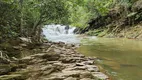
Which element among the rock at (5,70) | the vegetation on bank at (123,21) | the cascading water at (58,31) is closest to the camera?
the rock at (5,70)

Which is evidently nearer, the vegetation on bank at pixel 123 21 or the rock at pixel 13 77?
the rock at pixel 13 77

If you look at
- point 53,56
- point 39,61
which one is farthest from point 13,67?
point 53,56

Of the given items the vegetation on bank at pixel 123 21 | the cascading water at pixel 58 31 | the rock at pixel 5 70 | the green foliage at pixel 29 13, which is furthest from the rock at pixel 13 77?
the cascading water at pixel 58 31

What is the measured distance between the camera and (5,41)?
1259cm

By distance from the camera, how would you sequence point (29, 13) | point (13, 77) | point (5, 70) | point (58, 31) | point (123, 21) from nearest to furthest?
1. point (13, 77)
2. point (5, 70)
3. point (29, 13)
4. point (123, 21)
5. point (58, 31)

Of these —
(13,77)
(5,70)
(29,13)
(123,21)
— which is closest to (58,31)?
(123,21)

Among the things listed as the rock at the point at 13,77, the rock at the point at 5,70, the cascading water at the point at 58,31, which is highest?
the cascading water at the point at 58,31

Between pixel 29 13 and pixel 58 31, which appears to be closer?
pixel 29 13

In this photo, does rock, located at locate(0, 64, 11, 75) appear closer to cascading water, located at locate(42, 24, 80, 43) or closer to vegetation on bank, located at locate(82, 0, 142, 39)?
vegetation on bank, located at locate(82, 0, 142, 39)

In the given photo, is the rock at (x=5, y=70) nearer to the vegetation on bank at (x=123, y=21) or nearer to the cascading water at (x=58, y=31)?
the vegetation on bank at (x=123, y=21)

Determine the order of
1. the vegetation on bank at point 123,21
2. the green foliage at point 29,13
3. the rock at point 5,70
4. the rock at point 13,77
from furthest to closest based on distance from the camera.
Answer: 1. the vegetation on bank at point 123,21
2. the green foliage at point 29,13
3. the rock at point 5,70
4. the rock at point 13,77

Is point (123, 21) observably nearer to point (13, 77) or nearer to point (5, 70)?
point (5, 70)

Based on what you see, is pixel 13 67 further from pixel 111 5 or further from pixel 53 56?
pixel 111 5

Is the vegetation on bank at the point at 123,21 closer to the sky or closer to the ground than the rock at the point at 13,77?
closer to the sky
